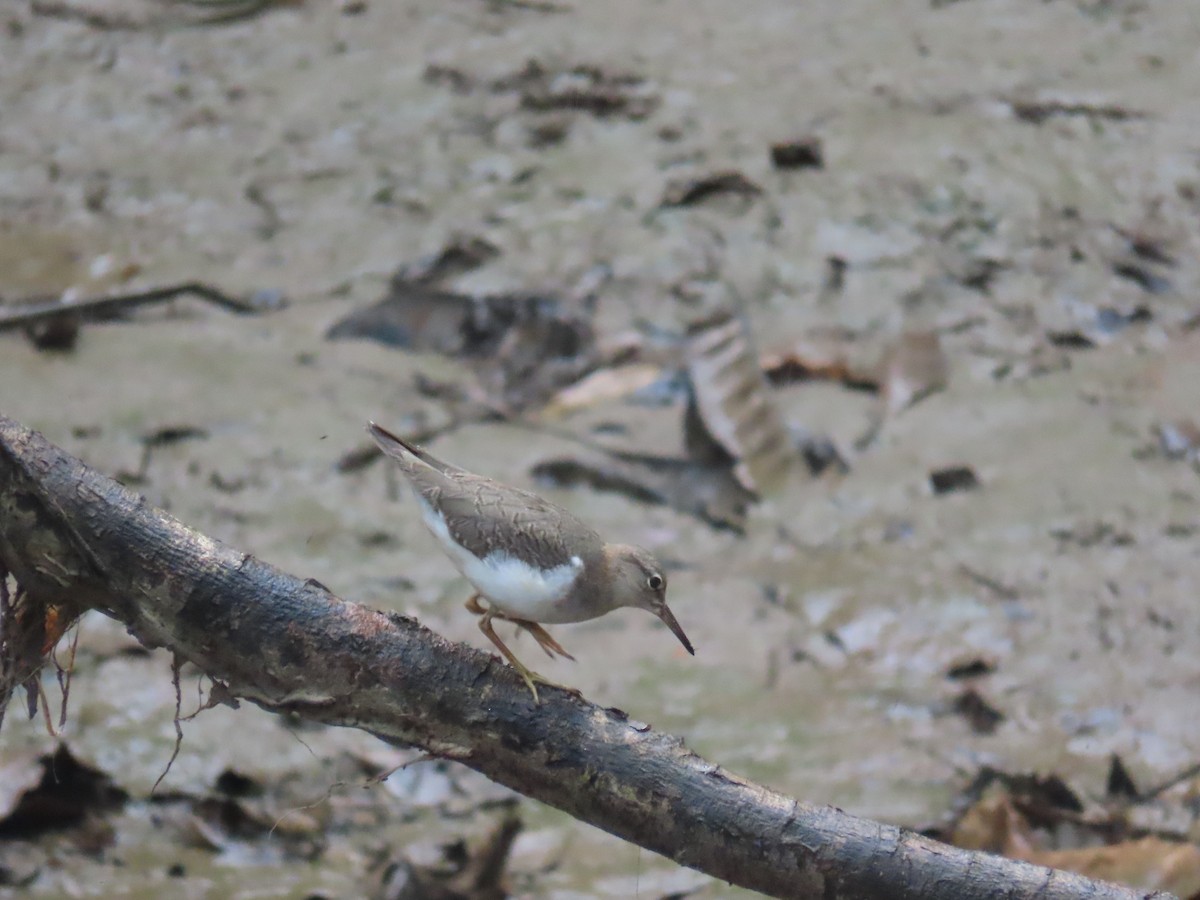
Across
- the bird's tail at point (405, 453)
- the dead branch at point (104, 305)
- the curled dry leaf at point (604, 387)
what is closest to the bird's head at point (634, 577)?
the bird's tail at point (405, 453)

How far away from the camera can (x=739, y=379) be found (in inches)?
249

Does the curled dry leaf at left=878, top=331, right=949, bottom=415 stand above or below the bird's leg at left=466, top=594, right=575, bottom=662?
below

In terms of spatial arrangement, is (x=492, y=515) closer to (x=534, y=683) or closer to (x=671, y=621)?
(x=534, y=683)

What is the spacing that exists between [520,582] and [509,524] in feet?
0.53

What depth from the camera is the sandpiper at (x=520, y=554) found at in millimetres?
3090

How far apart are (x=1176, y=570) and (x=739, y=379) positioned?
196cm

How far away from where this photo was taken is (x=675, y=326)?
6977 millimetres

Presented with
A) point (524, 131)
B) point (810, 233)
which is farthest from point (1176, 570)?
point (524, 131)

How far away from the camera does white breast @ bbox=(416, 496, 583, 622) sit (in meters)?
3.06

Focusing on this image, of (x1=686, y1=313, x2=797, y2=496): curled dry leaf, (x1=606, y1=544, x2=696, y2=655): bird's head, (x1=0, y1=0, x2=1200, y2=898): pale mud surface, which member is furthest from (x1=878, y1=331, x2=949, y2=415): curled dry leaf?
(x1=606, y1=544, x2=696, y2=655): bird's head

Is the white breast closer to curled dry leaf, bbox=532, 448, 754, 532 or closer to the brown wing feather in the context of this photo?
the brown wing feather

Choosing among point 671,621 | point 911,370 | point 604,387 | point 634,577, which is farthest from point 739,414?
point 634,577

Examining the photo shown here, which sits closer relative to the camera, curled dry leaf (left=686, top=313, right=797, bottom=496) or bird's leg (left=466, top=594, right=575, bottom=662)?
bird's leg (left=466, top=594, right=575, bottom=662)

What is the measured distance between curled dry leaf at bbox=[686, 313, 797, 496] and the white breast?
2.89m
